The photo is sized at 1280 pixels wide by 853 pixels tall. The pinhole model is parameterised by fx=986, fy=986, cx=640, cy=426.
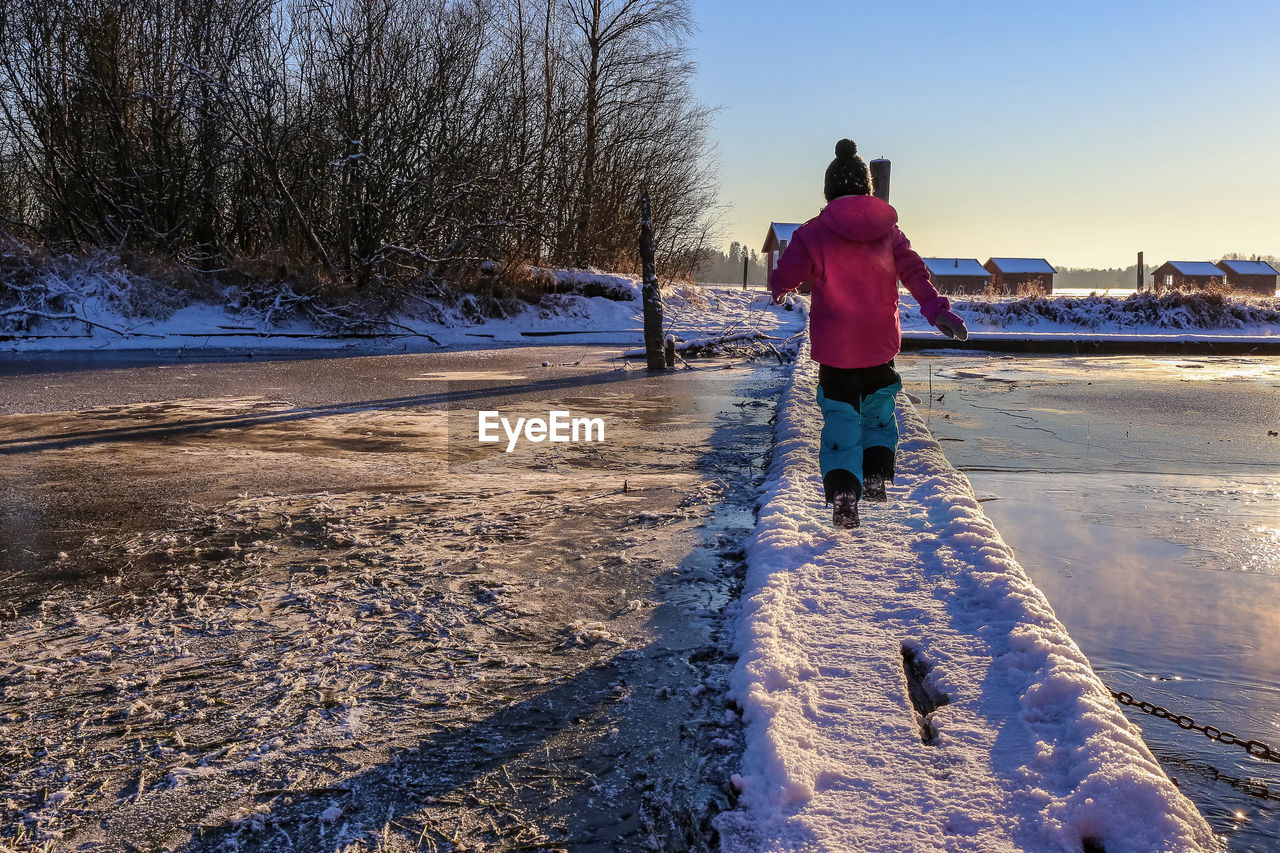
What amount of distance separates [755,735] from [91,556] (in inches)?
117

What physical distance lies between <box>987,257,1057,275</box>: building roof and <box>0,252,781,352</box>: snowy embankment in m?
58.1

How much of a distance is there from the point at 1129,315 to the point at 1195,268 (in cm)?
5675

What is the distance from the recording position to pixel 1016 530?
4.64m

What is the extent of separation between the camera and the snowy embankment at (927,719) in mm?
1958

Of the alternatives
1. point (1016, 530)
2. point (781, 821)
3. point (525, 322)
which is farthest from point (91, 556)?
point (525, 322)

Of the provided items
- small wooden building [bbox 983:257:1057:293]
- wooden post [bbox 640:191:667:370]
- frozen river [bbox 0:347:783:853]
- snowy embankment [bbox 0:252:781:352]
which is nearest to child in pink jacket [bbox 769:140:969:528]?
frozen river [bbox 0:347:783:853]

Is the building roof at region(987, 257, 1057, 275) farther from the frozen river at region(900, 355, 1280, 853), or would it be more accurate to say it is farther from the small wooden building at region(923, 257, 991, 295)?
the frozen river at region(900, 355, 1280, 853)

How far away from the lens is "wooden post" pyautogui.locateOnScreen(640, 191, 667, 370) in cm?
1270

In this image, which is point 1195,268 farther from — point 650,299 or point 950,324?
point 950,324

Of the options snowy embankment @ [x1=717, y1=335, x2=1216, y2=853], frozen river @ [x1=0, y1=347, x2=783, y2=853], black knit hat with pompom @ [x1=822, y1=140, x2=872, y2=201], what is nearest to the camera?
snowy embankment @ [x1=717, y1=335, x2=1216, y2=853]

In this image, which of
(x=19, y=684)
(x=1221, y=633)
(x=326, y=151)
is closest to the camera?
(x=19, y=684)

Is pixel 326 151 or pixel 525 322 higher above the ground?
pixel 326 151

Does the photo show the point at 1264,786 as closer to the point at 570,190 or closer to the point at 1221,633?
the point at 1221,633

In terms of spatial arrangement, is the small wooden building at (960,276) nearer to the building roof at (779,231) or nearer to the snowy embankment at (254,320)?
the building roof at (779,231)
